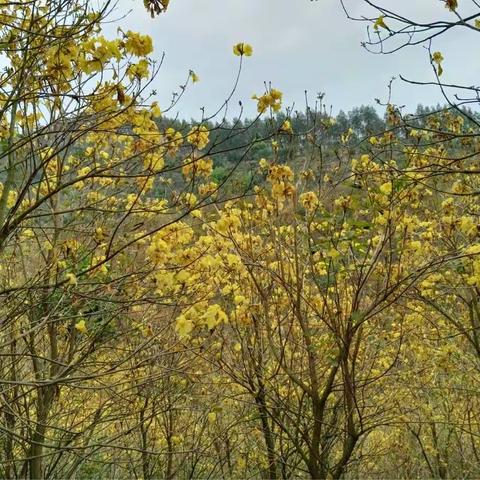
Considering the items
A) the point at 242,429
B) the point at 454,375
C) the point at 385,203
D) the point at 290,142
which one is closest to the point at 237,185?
the point at 290,142

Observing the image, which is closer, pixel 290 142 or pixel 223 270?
pixel 290 142

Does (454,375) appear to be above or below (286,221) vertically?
below

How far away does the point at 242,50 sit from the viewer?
8.30 ft

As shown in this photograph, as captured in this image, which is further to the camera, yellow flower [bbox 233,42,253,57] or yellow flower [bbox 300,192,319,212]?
yellow flower [bbox 300,192,319,212]

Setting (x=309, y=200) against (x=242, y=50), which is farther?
(x=309, y=200)

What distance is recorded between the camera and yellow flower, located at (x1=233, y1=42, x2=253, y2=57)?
99.6 inches

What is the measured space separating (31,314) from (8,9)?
2021 mm

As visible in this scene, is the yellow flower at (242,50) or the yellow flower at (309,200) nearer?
the yellow flower at (242,50)

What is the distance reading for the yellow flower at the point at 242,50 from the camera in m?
2.53

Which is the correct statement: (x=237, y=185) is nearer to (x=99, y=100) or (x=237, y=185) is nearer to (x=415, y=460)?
(x=99, y=100)

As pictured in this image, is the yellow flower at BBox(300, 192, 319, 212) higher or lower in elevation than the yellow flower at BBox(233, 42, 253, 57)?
lower

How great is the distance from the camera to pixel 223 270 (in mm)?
3949

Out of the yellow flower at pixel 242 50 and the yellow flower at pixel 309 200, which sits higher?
the yellow flower at pixel 242 50

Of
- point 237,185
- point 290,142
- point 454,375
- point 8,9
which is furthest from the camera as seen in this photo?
point 454,375
